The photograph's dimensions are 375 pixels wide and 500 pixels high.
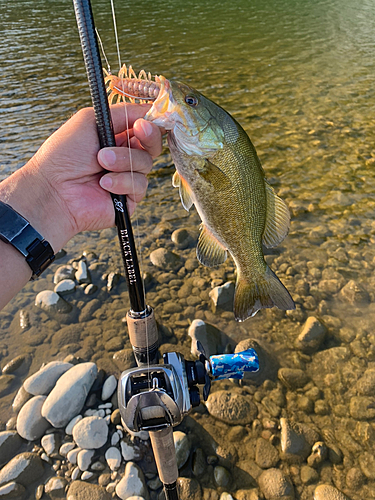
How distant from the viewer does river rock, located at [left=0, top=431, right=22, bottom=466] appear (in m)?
2.94

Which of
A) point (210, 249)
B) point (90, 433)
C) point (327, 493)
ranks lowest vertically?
point (327, 493)

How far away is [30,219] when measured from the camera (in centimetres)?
220

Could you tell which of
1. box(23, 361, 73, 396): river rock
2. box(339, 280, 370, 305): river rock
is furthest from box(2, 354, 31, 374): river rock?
box(339, 280, 370, 305): river rock

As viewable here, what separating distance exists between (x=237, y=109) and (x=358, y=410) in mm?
7753

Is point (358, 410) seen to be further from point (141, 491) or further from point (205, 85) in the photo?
point (205, 85)

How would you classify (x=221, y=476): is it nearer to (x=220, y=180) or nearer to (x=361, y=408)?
(x=361, y=408)

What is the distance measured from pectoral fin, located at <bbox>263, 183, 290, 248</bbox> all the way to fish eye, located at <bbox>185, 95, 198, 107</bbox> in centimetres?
75

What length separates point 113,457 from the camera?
2.92 m

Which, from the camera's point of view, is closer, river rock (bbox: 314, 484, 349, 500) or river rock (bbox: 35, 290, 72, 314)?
river rock (bbox: 314, 484, 349, 500)

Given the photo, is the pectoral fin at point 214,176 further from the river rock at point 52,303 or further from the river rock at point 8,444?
the river rock at point 52,303

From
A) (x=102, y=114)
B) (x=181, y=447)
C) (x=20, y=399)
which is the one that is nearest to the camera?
(x=102, y=114)

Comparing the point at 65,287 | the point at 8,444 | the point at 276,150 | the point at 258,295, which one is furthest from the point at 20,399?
the point at 276,150

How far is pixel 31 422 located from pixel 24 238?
1896 millimetres

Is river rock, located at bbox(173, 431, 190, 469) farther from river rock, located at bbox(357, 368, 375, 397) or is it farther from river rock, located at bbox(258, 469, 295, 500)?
river rock, located at bbox(357, 368, 375, 397)
